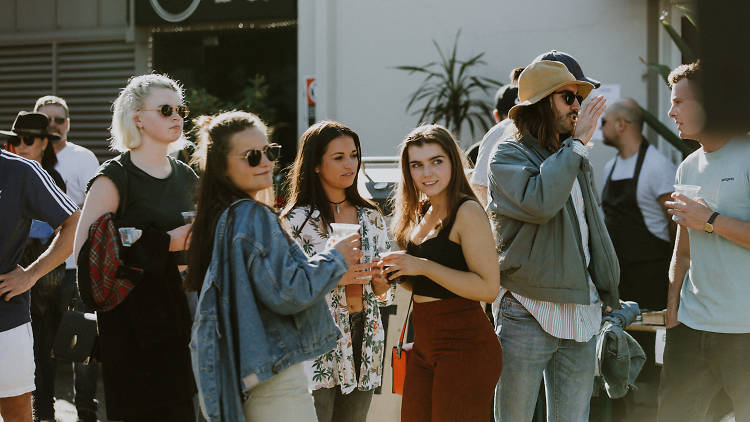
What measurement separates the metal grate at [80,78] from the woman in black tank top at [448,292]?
268 inches

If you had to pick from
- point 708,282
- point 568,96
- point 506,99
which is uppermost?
point 506,99

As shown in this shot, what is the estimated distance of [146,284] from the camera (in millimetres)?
3049

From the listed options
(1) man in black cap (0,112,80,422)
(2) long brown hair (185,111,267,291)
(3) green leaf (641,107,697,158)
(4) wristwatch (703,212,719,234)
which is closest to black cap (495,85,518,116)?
(4) wristwatch (703,212,719,234)

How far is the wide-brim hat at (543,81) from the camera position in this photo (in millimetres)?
3199

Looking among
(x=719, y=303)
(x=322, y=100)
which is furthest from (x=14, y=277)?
(x=322, y=100)

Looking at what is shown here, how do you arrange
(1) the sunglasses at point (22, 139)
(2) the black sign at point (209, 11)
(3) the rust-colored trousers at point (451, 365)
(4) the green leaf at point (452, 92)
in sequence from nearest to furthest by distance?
(3) the rust-colored trousers at point (451, 365)
(1) the sunglasses at point (22, 139)
(4) the green leaf at point (452, 92)
(2) the black sign at point (209, 11)

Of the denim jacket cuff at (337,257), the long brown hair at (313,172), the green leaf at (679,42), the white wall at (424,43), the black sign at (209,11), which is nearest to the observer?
the denim jacket cuff at (337,257)

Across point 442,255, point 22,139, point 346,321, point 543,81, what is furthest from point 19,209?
point 543,81

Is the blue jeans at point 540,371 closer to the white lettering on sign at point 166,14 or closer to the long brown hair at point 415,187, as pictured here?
the long brown hair at point 415,187

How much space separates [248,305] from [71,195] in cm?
345

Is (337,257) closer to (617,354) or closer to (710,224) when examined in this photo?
(617,354)

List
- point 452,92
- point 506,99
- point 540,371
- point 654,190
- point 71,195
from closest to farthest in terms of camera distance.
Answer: point 540,371 < point 506,99 < point 71,195 < point 654,190 < point 452,92

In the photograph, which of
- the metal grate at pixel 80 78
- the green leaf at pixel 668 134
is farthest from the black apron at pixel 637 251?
the metal grate at pixel 80 78

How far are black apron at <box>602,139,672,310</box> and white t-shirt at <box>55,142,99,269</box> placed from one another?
12.7ft
